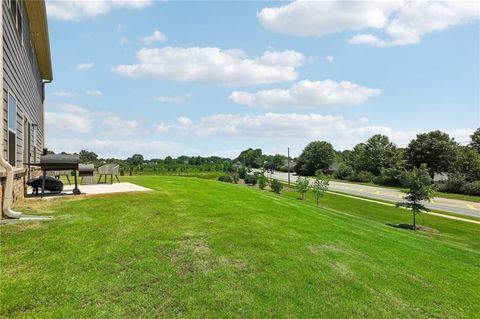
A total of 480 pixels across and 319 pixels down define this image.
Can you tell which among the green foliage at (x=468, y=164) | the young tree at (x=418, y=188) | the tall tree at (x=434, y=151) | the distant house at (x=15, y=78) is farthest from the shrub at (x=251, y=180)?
the distant house at (x=15, y=78)

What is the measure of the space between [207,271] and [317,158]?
88.3 metres

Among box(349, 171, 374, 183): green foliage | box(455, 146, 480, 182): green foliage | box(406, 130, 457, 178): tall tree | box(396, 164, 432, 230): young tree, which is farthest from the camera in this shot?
box(349, 171, 374, 183): green foliage

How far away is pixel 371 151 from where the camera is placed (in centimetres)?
6969

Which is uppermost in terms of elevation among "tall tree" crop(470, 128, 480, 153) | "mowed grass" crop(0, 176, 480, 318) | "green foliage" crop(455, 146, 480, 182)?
"tall tree" crop(470, 128, 480, 153)

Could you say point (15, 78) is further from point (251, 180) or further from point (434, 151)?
point (434, 151)

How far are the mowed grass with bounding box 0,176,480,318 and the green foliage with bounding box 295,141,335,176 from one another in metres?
83.7

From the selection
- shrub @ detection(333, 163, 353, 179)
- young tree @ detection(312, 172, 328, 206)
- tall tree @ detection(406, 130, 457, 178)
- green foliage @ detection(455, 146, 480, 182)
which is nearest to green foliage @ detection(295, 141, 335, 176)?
shrub @ detection(333, 163, 353, 179)

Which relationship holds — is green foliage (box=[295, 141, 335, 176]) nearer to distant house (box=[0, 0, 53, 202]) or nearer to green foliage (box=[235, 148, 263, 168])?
green foliage (box=[235, 148, 263, 168])

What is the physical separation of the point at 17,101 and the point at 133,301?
8261mm

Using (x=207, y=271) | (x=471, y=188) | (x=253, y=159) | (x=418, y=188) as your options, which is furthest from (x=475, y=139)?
(x=253, y=159)

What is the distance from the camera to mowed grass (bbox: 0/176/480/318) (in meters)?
4.11

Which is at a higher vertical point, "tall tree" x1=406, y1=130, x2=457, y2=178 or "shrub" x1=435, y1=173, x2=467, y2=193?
"tall tree" x1=406, y1=130, x2=457, y2=178

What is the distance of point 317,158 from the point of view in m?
90.6

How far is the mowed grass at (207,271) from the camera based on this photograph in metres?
4.11
